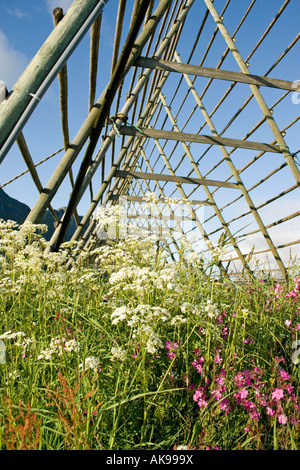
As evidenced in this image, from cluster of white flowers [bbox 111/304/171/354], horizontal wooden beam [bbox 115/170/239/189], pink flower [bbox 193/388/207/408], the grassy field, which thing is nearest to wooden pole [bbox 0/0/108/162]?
the grassy field

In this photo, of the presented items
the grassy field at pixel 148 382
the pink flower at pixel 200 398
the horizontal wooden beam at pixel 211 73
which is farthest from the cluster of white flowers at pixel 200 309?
the horizontal wooden beam at pixel 211 73

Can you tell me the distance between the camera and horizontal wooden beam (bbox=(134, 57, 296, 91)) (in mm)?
2894

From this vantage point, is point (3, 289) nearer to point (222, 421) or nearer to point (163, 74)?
point (222, 421)

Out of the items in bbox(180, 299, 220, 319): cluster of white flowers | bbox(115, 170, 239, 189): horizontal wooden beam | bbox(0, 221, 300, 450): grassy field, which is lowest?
bbox(0, 221, 300, 450): grassy field

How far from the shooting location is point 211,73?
125 inches

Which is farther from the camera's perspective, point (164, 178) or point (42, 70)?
point (164, 178)

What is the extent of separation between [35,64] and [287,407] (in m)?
1.58

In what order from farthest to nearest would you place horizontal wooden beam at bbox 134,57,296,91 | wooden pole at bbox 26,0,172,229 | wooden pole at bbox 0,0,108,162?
horizontal wooden beam at bbox 134,57,296,91 < wooden pole at bbox 26,0,172,229 < wooden pole at bbox 0,0,108,162

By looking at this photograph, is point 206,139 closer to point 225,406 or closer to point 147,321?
point 147,321

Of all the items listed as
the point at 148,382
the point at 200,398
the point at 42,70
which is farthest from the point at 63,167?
the point at 200,398

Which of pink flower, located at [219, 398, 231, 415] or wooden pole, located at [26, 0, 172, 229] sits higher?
wooden pole, located at [26, 0, 172, 229]

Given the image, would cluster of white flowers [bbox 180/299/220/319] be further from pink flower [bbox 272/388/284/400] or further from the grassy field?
pink flower [bbox 272/388/284/400]
